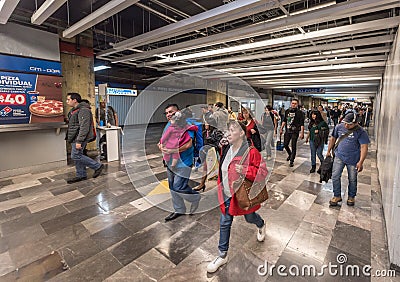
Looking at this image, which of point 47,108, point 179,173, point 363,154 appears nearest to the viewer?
point 179,173

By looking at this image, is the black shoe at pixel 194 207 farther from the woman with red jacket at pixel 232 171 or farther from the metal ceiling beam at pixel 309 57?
the metal ceiling beam at pixel 309 57

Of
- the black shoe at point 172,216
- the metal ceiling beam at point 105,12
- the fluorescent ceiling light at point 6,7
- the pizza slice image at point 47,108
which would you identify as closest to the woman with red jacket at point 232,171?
the black shoe at point 172,216

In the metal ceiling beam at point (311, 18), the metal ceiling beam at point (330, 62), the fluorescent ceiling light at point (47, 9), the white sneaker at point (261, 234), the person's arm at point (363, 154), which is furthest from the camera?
the metal ceiling beam at point (330, 62)

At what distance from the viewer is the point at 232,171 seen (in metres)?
1.55

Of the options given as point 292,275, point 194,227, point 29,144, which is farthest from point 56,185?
point 292,275

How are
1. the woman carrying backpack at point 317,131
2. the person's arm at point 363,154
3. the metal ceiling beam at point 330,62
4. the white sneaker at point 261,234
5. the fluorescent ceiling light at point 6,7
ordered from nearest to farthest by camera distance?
the white sneaker at point 261,234
the person's arm at point 363,154
the fluorescent ceiling light at point 6,7
the woman carrying backpack at point 317,131
the metal ceiling beam at point 330,62

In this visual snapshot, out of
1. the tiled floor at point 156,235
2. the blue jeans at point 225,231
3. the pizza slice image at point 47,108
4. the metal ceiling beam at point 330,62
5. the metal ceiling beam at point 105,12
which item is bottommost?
the tiled floor at point 156,235

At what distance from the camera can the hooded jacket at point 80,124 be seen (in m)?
3.51

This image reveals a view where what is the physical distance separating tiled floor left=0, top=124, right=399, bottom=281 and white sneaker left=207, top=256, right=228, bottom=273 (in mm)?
39

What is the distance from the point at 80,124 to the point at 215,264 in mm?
3031

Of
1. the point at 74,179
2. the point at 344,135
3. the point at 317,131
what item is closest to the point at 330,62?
the point at 317,131

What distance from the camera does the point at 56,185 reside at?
138 inches

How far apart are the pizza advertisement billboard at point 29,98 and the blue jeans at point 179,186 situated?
313 cm

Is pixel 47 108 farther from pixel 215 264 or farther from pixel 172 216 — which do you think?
pixel 215 264
